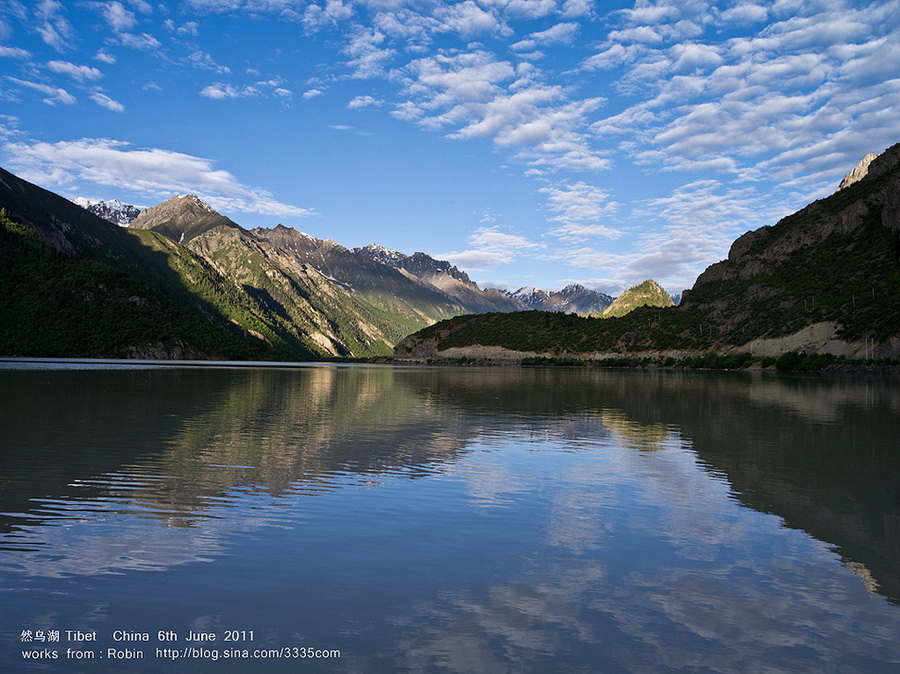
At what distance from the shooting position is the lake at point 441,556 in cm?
838

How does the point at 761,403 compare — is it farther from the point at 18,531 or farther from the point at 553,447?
the point at 18,531

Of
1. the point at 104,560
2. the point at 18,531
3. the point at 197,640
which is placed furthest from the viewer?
the point at 18,531

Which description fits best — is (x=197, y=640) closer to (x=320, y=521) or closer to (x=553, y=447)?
(x=320, y=521)

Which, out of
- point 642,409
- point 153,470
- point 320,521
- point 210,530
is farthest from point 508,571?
point 642,409

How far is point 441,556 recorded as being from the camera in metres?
12.2

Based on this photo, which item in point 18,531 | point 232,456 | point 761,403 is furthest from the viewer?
point 761,403

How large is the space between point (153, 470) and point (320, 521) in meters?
8.52

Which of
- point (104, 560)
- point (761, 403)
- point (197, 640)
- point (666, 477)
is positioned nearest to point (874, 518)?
point (666, 477)

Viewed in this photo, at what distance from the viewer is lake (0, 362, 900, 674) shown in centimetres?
838

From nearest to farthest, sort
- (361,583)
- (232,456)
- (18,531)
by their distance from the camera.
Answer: (361,583) → (18,531) → (232,456)

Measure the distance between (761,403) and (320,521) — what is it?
51067mm

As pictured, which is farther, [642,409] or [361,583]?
[642,409]

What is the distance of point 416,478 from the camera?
2042cm

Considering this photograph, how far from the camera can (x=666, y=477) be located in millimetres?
21094
